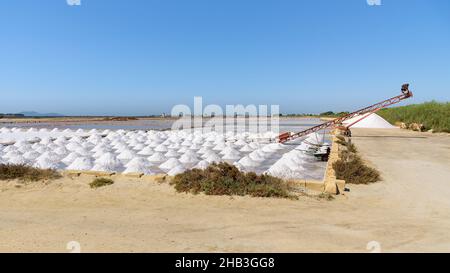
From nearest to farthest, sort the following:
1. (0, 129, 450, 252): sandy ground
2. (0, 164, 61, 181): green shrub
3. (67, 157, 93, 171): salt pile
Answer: (0, 129, 450, 252): sandy ground
(0, 164, 61, 181): green shrub
(67, 157, 93, 171): salt pile

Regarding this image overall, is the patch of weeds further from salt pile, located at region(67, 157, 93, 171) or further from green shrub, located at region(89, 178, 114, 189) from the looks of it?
salt pile, located at region(67, 157, 93, 171)

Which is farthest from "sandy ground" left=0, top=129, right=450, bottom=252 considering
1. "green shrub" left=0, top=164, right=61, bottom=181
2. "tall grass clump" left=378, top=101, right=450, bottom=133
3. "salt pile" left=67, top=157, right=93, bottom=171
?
"tall grass clump" left=378, top=101, right=450, bottom=133

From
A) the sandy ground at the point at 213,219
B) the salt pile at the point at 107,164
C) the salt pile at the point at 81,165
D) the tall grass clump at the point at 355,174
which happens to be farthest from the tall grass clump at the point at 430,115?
the salt pile at the point at 81,165

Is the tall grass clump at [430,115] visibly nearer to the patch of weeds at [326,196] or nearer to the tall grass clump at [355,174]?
the tall grass clump at [355,174]

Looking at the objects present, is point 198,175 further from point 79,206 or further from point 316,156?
point 316,156

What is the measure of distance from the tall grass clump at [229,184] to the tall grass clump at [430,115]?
2374 centimetres

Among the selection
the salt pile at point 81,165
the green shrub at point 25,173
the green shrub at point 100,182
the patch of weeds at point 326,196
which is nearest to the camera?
the patch of weeds at point 326,196

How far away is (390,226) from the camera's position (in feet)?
16.1

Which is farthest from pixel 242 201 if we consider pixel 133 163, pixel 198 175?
pixel 133 163

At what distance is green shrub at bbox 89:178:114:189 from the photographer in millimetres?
7524

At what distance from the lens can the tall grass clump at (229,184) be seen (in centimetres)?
671

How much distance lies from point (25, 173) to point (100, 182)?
2307mm

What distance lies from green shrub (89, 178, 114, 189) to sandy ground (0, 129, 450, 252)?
21 cm

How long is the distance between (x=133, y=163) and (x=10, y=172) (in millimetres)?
2939
